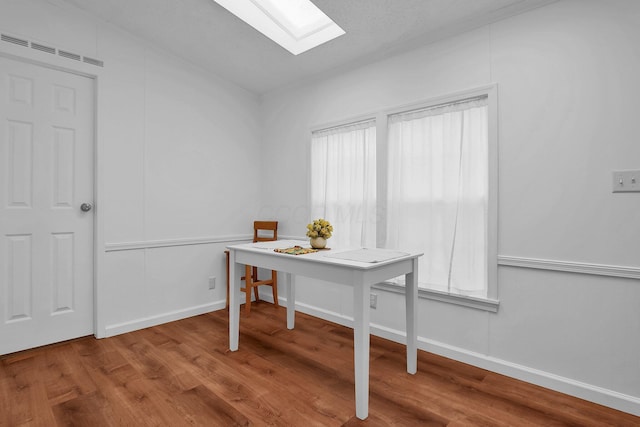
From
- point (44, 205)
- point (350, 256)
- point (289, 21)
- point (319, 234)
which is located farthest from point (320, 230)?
point (44, 205)

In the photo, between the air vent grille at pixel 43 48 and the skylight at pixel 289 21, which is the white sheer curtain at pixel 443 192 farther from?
the air vent grille at pixel 43 48

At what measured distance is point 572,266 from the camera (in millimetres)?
1872

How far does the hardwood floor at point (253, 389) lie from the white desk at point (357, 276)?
171mm

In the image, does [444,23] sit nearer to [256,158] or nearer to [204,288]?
[256,158]

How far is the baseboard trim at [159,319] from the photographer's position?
2691 millimetres

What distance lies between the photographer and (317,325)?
9.82ft

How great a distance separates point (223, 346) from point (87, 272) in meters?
1.31

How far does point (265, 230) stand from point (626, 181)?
310 cm

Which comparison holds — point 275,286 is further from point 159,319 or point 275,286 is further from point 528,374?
point 528,374

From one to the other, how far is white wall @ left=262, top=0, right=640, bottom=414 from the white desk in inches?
17.1

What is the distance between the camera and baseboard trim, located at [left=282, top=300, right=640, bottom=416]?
5.68 feet

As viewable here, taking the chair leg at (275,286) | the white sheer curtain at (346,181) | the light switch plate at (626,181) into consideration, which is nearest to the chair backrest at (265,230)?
the chair leg at (275,286)

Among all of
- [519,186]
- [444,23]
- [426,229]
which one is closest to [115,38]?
[444,23]

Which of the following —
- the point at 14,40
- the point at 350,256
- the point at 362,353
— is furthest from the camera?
the point at 14,40
